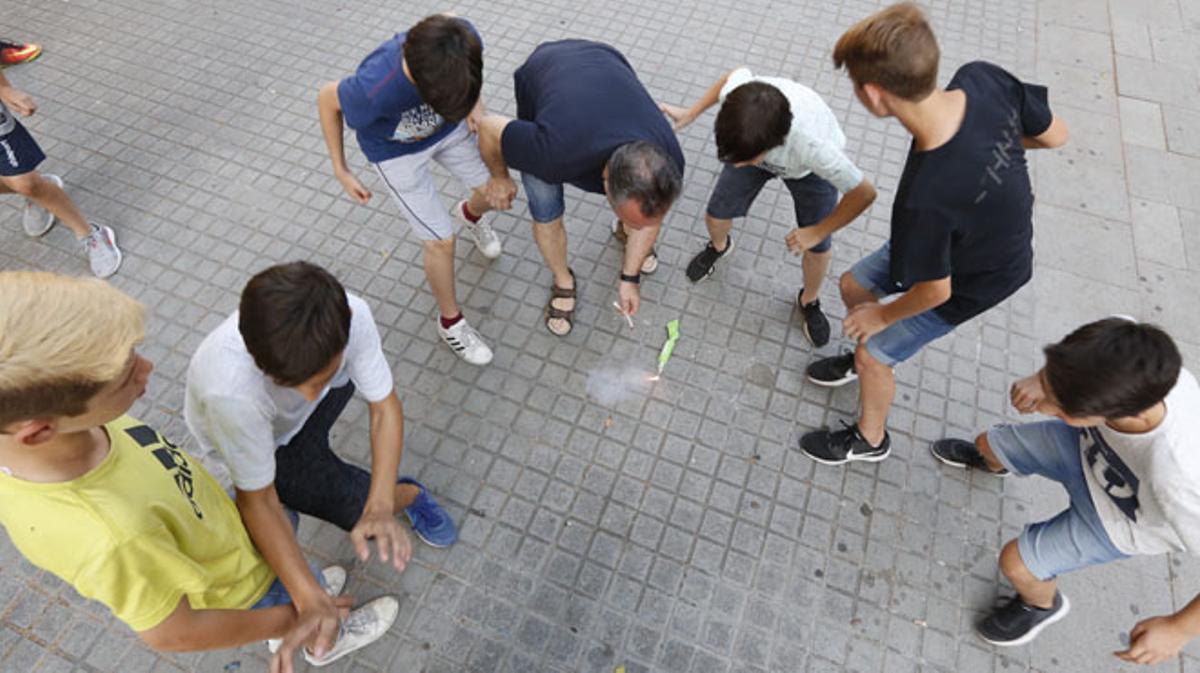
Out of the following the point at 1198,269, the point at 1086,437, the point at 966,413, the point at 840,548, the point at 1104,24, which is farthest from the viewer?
the point at 1104,24

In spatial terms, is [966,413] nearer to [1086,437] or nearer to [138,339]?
[1086,437]

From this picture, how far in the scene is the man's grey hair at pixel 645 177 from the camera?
2.56m

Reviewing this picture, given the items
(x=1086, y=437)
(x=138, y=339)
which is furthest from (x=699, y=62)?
(x=138, y=339)

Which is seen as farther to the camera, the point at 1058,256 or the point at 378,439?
the point at 1058,256

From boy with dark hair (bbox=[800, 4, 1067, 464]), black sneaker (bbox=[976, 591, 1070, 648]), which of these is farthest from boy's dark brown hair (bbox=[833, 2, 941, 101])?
black sneaker (bbox=[976, 591, 1070, 648])

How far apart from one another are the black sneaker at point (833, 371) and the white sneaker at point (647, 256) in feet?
3.51

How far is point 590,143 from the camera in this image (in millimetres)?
2773

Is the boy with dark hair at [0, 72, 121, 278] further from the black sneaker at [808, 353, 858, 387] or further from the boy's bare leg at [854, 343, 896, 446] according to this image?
the boy's bare leg at [854, 343, 896, 446]

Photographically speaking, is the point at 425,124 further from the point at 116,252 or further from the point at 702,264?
the point at 116,252

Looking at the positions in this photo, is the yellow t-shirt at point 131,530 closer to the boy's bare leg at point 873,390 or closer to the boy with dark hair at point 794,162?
the boy with dark hair at point 794,162

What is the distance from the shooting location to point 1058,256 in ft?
13.3

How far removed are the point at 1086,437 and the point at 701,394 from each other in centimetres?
161

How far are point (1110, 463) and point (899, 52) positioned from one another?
1493mm

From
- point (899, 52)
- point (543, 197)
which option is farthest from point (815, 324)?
point (899, 52)
